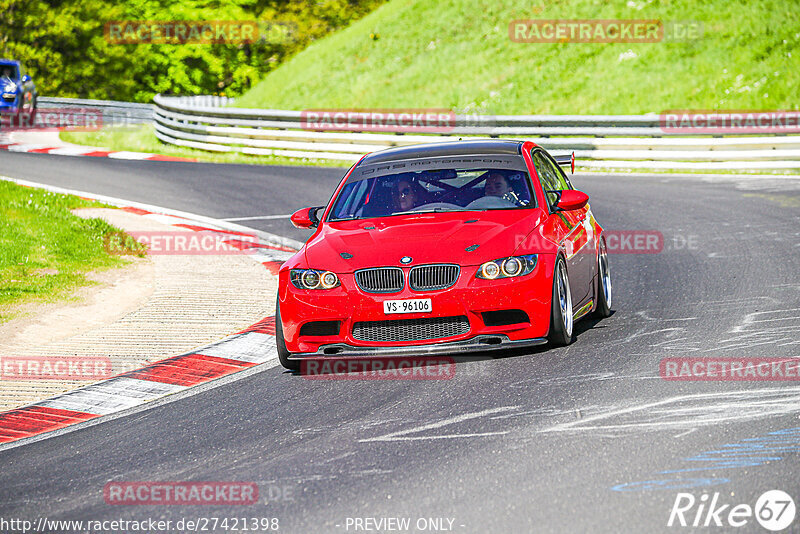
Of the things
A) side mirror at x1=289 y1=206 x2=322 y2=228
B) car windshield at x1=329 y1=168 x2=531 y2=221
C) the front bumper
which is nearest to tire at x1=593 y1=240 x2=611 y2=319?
car windshield at x1=329 y1=168 x2=531 y2=221

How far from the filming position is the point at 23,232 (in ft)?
46.7

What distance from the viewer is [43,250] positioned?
1345 centimetres

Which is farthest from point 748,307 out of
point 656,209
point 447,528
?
point 656,209

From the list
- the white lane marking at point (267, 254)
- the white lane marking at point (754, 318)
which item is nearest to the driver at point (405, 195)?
the white lane marking at point (754, 318)

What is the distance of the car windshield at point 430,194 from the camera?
30.0 ft

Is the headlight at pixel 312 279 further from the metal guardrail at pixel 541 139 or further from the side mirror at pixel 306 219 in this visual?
the metal guardrail at pixel 541 139

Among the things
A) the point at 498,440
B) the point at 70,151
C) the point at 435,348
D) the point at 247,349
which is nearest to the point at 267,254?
the point at 247,349

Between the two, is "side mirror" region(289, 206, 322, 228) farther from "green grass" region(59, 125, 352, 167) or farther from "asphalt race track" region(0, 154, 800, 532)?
"green grass" region(59, 125, 352, 167)

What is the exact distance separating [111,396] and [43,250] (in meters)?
5.90

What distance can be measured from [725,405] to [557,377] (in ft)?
4.04

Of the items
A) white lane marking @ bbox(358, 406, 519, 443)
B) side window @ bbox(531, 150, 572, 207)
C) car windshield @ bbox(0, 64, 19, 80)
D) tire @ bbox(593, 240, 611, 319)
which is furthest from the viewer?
car windshield @ bbox(0, 64, 19, 80)

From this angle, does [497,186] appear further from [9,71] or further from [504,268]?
[9,71]

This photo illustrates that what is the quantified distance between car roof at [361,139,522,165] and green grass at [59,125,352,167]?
640 inches

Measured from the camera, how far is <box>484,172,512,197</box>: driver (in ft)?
30.2
